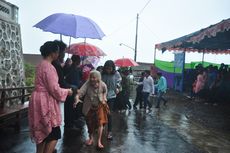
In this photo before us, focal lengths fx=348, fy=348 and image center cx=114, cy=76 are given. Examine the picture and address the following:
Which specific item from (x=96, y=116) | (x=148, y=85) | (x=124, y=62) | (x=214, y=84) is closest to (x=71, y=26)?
(x=96, y=116)

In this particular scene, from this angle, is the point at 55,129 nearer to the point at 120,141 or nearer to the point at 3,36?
the point at 120,141

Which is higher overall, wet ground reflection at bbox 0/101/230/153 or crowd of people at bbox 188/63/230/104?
crowd of people at bbox 188/63/230/104

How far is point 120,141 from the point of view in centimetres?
809

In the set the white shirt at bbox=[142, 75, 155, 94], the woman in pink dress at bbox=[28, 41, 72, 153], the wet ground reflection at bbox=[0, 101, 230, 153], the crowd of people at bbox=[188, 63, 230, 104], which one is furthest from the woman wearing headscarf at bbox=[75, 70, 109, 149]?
the crowd of people at bbox=[188, 63, 230, 104]

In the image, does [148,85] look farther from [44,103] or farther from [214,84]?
[44,103]

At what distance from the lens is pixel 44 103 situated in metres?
4.74

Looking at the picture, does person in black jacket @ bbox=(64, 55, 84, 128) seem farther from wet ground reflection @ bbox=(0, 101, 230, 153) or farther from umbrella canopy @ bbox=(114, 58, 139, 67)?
umbrella canopy @ bbox=(114, 58, 139, 67)

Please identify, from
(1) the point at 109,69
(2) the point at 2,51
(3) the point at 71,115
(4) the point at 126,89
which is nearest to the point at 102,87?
(1) the point at 109,69

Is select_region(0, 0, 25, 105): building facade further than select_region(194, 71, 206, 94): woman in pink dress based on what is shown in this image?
No

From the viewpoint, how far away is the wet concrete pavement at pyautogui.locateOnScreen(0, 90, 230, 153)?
7207 millimetres

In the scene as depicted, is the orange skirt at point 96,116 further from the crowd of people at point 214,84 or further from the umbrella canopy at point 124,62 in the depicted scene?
the crowd of people at point 214,84

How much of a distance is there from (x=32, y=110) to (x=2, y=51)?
23.5ft

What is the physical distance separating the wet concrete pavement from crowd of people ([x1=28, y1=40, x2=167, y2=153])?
0.41m

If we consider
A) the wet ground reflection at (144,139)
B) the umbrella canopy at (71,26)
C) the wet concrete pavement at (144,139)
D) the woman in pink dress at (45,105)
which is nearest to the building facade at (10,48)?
the wet concrete pavement at (144,139)
